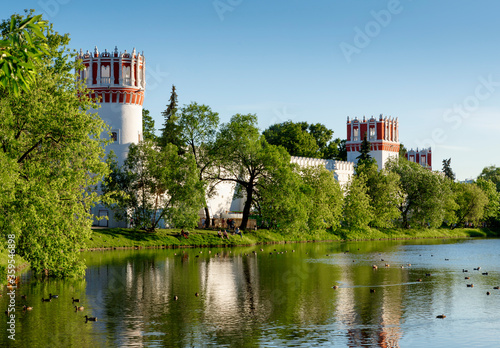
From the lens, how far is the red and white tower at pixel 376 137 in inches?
4931

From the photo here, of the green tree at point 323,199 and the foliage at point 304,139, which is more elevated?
the foliage at point 304,139

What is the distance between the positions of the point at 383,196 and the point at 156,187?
1610 inches

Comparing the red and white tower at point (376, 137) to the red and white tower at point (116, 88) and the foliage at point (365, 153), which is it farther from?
the red and white tower at point (116, 88)

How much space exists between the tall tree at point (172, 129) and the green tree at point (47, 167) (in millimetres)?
37744

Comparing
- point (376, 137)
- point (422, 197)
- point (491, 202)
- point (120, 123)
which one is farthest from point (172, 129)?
point (491, 202)

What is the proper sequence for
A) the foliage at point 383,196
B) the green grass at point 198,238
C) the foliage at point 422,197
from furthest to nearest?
1. the foliage at point 422,197
2. the foliage at point 383,196
3. the green grass at point 198,238

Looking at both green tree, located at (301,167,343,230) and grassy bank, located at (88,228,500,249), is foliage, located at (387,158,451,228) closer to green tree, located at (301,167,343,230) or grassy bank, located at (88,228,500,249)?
grassy bank, located at (88,228,500,249)

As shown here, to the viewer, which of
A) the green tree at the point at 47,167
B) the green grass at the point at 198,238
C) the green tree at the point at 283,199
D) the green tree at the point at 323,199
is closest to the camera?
the green tree at the point at 47,167

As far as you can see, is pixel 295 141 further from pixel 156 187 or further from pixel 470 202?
pixel 156 187

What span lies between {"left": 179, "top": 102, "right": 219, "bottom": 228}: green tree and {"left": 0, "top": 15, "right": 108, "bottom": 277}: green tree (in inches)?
1431

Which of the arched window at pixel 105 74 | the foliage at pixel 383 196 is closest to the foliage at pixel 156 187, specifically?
the arched window at pixel 105 74

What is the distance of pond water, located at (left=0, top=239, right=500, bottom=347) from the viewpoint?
869 inches

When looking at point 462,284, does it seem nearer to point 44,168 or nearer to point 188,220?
point 44,168

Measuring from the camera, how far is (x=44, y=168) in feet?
107
